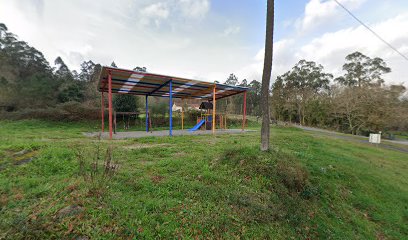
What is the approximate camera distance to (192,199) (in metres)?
2.62

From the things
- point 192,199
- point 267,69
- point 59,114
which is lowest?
point 192,199

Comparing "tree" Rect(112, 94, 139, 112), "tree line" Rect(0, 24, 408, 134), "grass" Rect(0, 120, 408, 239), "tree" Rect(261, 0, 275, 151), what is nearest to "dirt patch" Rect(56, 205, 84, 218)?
"grass" Rect(0, 120, 408, 239)

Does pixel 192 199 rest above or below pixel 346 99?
below

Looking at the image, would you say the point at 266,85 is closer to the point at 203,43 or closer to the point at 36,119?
the point at 203,43

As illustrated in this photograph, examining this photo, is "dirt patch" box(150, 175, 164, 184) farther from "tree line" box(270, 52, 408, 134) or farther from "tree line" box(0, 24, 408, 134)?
"tree line" box(270, 52, 408, 134)

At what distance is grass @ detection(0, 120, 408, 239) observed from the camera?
75.1 inches

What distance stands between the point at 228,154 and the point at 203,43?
8.93 meters

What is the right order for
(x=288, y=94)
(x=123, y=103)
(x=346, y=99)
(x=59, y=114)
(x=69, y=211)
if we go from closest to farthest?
(x=69, y=211)
(x=59, y=114)
(x=123, y=103)
(x=346, y=99)
(x=288, y=94)

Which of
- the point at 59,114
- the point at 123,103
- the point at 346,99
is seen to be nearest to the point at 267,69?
the point at 123,103

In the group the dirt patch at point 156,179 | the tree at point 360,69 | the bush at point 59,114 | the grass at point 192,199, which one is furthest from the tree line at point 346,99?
the bush at point 59,114

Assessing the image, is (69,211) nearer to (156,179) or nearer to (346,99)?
(156,179)

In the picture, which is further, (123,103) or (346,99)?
(346,99)

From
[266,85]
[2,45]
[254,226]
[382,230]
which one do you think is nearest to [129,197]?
[254,226]

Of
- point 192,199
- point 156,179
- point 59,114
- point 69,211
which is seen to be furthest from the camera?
point 59,114
